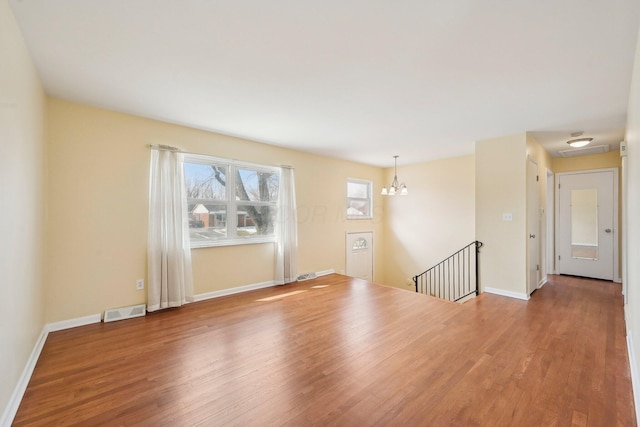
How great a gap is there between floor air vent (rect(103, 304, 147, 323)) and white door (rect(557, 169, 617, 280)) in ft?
24.5

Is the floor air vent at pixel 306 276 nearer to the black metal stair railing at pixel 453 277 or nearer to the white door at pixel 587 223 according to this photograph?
the black metal stair railing at pixel 453 277

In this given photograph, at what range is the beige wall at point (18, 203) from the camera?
1.65m

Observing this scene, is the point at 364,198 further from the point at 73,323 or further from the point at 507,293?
the point at 73,323

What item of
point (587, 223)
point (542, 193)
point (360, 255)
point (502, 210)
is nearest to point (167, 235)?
point (360, 255)

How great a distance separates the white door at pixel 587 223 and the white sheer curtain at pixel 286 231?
17.7ft

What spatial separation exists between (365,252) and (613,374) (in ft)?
15.1

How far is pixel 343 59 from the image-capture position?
2199 mm

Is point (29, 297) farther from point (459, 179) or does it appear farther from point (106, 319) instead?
point (459, 179)

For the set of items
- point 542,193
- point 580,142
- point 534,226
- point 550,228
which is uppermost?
point 580,142

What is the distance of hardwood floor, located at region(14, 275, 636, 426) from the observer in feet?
5.79

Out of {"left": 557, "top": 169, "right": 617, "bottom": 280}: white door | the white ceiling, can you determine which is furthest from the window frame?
{"left": 557, "top": 169, "right": 617, "bottom": 280}: white door

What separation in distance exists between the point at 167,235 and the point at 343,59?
3.05 m

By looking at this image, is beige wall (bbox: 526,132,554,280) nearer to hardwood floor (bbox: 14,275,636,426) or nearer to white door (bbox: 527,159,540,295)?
white door (bbox: 527,159,540,295)

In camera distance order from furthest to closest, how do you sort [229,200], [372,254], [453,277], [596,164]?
[372,254] < [453,277] < [596,164] < [229,200]
